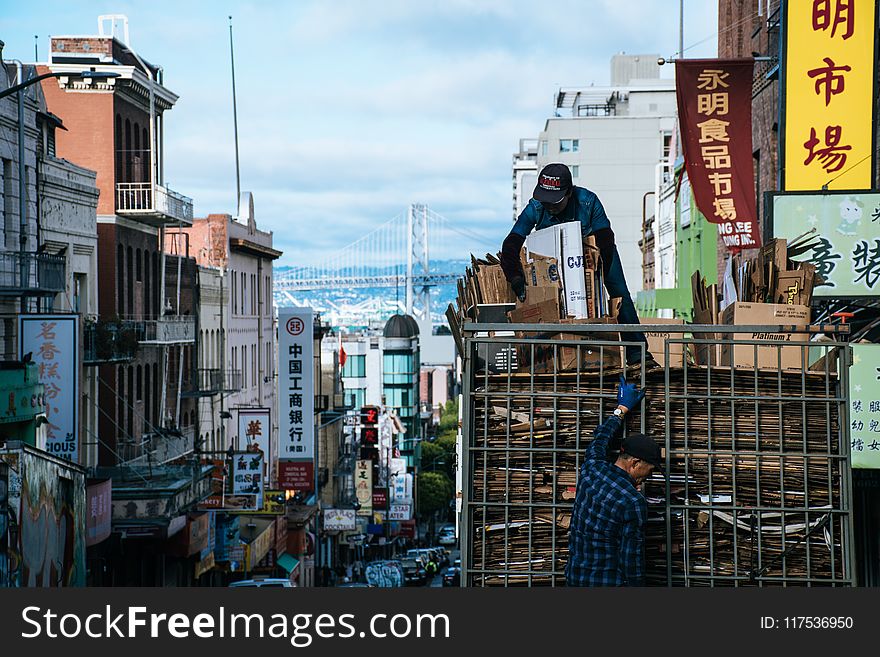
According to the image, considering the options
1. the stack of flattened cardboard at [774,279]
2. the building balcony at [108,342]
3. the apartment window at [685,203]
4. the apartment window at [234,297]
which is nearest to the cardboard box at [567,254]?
the stack of flattened cardboard at [774,279]

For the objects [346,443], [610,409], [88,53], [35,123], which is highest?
[88,53]

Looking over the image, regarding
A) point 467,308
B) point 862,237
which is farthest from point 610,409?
point 862,237

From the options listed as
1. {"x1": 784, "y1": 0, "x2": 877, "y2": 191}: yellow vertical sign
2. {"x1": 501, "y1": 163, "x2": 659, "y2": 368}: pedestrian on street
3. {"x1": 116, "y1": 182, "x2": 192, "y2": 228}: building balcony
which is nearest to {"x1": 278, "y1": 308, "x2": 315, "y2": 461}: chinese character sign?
{"x1": 116, "y1": 182, "x2": 192, "y2": 228}: building balcony

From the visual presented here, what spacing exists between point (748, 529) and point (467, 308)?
2403mm

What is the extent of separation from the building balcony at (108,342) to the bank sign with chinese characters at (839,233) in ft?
67.0

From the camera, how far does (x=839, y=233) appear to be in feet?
50.1

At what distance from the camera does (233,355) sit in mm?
52875

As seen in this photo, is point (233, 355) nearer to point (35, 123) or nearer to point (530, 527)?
point (35, 123)

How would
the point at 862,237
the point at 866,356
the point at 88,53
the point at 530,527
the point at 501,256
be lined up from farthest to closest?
1. the point at 88,53
2. the point at 862,237
3. the point at 866,356
4. the point at 501,256
5. the point at 530,527

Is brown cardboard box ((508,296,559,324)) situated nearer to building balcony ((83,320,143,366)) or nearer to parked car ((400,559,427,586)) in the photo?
building balcony ((83,320,143,366))

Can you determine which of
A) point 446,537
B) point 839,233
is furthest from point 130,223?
point 446,537

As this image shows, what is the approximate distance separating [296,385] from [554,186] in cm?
3628

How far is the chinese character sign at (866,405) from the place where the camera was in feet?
46.5

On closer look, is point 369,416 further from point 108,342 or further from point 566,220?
point 566,220
